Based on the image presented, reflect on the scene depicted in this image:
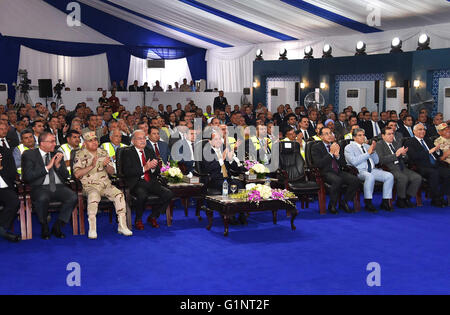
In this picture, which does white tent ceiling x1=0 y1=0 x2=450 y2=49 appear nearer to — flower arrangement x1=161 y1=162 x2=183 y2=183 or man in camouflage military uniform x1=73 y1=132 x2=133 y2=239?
flower arrangement x1=161 y1=162 x2=183 y2=183

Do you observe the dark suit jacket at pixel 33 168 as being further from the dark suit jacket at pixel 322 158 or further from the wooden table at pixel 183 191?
the dark suit jacket at pixel 322 158

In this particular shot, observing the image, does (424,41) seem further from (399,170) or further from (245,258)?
(245,258)

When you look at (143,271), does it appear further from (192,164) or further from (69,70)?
(69,70)

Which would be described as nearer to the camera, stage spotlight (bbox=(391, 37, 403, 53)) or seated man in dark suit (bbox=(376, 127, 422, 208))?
seated man in dark suit (bbox=(376, 127, 422, 208))

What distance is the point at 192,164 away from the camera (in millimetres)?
9203

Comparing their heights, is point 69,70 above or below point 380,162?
above

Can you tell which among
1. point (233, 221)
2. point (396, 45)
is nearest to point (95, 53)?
point (396, 45)

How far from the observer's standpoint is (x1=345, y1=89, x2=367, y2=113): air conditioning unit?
16844mm

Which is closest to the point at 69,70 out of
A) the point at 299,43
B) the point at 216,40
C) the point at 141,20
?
the point at 141,20

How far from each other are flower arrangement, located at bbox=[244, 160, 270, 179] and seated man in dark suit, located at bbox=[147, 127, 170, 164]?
1196 millimetres

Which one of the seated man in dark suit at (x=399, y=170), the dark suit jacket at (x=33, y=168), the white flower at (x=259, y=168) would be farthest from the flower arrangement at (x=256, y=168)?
the dark suit jacket at (x=33, y=168)

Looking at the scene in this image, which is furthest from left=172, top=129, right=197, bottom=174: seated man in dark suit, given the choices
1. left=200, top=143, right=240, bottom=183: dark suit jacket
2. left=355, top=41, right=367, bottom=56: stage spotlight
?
left=355, top=41, right=367, bottom=56: stage spotlight

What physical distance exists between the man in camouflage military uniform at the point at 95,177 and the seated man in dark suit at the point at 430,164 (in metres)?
4.61
